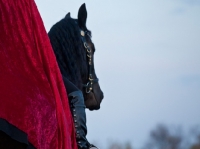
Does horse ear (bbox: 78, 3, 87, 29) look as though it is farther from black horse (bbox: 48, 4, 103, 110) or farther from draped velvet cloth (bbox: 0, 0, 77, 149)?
draped velvet cloth (bbox: 0, 0, 77, 149)

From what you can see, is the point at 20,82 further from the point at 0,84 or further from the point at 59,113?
the point at 59,113

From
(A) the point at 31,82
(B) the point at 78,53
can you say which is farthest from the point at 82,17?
(A) the point at 31,82

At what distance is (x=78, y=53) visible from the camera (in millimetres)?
6062

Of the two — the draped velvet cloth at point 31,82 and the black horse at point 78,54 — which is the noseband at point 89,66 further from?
the draped velvet cloth at point 31,82

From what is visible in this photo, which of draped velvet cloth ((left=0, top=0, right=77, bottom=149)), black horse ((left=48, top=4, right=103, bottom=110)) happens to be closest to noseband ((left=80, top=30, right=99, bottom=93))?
black horse ((left=48, top=4, right=103, bottom=110))

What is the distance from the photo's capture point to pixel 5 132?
430 centimetres

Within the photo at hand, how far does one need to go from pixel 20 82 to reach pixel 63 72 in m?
1.29

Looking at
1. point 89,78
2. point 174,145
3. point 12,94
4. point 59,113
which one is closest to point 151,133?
point 174,145

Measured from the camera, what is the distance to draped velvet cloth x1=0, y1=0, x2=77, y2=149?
4.46 m

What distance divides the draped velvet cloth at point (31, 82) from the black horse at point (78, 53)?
2.22 feet

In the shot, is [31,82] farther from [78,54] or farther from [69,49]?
[78,54]

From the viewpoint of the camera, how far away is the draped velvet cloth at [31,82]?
4461 millimetres

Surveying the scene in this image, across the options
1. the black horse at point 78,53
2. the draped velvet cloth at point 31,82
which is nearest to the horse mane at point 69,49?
the black horse at point 78,53

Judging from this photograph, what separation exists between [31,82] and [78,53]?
142cm
